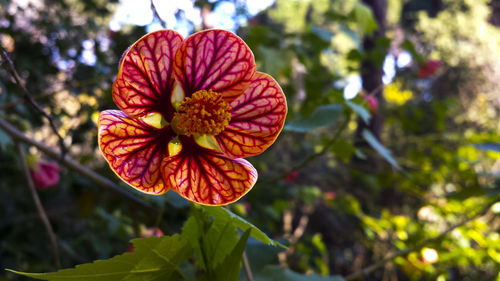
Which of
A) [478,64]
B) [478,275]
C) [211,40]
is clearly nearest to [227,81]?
[211,40]

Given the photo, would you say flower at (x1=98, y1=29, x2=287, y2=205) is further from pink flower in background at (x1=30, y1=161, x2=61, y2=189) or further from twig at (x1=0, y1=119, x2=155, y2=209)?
pink flower in background at (x1=30, y1=161, x2=61, y2=189)

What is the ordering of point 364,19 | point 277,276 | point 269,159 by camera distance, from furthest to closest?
1. point 269,159
2. point 364,19
3. point 277,276

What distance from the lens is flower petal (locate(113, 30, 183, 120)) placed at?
40 centimetres

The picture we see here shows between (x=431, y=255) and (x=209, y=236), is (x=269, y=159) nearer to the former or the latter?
(x=431, y=255)

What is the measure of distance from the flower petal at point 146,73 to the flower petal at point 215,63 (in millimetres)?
14

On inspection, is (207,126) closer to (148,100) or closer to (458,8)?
(148,100)

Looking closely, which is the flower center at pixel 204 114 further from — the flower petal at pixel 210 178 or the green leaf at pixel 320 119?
the green leaf at pixel 320 119

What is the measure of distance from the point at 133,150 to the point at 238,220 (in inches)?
5.9

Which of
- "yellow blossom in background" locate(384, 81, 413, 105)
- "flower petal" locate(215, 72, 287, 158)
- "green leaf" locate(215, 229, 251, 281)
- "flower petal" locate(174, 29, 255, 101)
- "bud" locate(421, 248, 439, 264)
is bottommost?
"yellow blossom in background" locate(384, 81, 413, 105)

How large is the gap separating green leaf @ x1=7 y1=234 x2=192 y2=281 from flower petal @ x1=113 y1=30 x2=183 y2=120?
5.9 inches

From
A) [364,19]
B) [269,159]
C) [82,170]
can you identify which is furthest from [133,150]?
[269,159]

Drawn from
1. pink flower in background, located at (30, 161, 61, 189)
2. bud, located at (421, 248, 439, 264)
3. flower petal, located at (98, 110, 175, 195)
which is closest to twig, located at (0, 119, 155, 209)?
flower petal, located at (98, 110, 175, 195)

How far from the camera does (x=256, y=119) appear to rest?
46cm

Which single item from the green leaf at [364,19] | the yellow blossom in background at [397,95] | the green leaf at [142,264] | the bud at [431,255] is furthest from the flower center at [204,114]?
the yellow blossom in background at [397,95]
